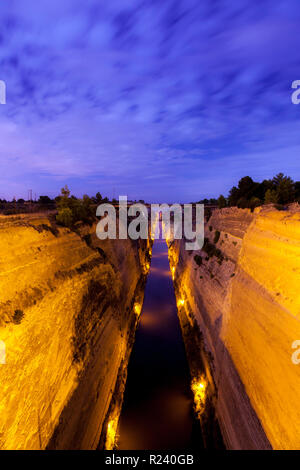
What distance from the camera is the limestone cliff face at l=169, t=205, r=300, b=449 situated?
6.02 meters

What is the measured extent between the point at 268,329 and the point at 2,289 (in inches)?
343

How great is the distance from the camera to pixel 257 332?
7.83m

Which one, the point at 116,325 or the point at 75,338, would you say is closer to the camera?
the point at 75,338

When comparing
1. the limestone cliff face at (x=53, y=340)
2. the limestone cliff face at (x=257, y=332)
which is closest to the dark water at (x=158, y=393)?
the limestone cliff face at (x=53, y=340)

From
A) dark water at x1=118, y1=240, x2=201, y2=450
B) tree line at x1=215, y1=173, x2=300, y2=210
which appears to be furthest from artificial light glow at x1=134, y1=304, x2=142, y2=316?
tree line at x1=215, y1=173, x2=300, y2=210

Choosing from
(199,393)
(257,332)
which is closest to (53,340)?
(257,332)

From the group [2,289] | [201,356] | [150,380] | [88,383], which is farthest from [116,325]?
[2,289]

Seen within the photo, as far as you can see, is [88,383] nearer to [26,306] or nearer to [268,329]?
[26,306]

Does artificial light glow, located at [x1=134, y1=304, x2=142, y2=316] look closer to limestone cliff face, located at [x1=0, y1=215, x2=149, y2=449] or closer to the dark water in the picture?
the dark water

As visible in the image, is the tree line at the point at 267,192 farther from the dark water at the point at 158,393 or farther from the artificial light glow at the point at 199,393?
the dark water at the point at 158,393

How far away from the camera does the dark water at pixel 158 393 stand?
30.0 ft

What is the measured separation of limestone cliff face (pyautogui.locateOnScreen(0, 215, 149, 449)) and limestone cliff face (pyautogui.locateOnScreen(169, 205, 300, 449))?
17.3ft

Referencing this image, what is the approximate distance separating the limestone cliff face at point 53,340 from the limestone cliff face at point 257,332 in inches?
208
